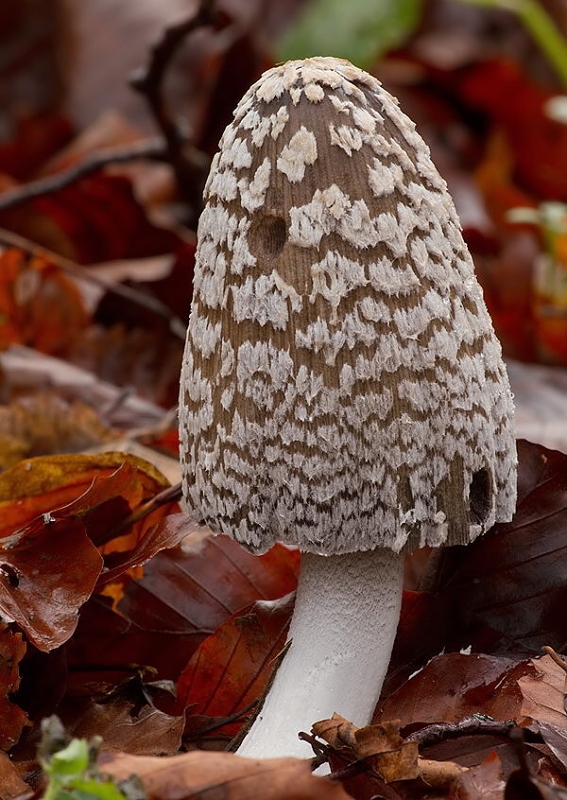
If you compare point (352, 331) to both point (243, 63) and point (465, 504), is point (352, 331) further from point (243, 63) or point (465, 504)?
point (243, 63)

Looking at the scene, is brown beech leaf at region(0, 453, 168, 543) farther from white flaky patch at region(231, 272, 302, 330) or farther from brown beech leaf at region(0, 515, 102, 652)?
white flaky patch at region(231, 272, 302, 330)

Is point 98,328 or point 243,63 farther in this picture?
point 243,63

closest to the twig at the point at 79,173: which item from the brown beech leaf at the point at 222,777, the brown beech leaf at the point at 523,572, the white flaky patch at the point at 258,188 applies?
the brown beech leaf at the point at 523,572

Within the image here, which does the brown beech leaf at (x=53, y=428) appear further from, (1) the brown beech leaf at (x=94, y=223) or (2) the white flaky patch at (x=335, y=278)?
(1) the brown beech leaf at (x=94, y=223)

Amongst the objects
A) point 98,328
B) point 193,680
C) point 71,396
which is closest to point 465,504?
point 193,680

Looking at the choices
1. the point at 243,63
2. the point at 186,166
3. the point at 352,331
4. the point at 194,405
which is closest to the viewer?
the point at 352,331

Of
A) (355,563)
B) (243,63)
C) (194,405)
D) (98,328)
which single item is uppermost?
(243,63)

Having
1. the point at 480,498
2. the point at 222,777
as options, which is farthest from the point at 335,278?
the point at 222,777
